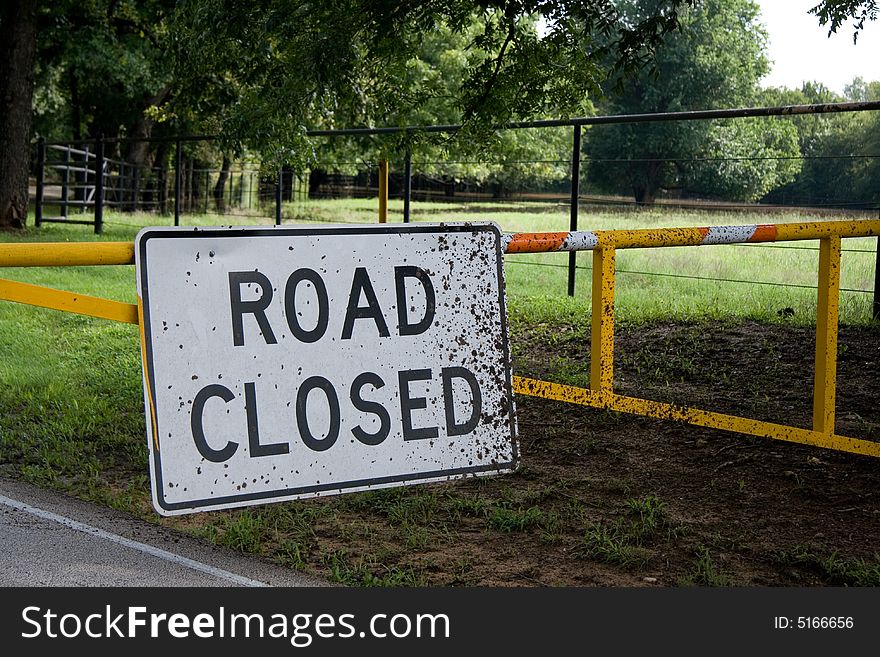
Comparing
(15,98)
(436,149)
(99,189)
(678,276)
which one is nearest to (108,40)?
(15,98)

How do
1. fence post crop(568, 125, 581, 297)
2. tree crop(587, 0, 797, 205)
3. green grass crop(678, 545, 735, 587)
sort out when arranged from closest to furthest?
green grass crop(678, 545, 735, 587) → fence post crop(568, 125, 581, 297) → tree crop(587, 0, 797, 205)

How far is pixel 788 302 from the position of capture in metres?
10.6

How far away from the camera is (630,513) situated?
5.03 m

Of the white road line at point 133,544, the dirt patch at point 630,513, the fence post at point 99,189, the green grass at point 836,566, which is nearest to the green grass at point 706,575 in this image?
the dirt patch at point 630,513

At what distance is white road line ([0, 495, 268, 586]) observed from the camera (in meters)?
4.20

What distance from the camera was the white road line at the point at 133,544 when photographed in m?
4.20

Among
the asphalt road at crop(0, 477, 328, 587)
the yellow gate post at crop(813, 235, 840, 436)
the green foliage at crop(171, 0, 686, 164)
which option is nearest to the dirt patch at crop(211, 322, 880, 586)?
the asphalt road at crop(0, 477, 328, 587)

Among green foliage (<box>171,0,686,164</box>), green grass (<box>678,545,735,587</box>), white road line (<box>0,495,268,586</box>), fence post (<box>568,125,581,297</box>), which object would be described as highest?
green foliage (<box>171,0,686,164</box>)

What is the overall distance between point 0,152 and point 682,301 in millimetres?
14463

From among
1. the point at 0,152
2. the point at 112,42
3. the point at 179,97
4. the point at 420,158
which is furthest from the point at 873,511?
the point at 112,42

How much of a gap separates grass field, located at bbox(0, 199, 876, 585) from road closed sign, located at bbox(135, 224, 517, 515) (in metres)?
1.25

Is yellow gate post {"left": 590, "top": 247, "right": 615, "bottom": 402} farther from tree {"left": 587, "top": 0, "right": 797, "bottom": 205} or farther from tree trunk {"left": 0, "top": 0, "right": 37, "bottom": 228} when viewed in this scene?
tree trunk {"left": 0, "top": 0, "right": 37, "bottom": 228}

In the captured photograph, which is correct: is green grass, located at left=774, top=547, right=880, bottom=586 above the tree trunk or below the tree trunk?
below

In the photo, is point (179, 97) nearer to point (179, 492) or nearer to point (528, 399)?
point (528, 399)
